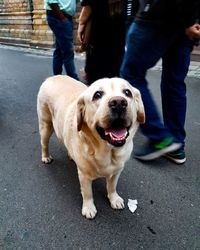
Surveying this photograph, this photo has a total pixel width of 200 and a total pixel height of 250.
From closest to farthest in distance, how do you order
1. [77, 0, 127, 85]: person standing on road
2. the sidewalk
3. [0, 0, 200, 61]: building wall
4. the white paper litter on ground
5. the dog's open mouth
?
the dog's open mouth
the white paper litter on ground
[77, 0, 127, 85]: person standing on road
the sidewalk
[0, 0, 200, 61]: building wall

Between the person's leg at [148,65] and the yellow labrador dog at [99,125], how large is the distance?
46cm

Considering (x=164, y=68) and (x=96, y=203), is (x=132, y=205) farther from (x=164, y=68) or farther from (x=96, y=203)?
(x=164, y=68)

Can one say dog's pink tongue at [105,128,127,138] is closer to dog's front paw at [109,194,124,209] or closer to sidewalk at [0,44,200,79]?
dog's front paw at [109,194,124,209]

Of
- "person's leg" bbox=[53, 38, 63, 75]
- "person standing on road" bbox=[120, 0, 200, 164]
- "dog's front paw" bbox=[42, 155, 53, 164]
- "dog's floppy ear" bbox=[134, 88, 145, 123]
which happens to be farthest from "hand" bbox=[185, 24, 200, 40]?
"person's leg" bbox=[53, 38, 63, 75]

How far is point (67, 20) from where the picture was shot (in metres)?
4.19

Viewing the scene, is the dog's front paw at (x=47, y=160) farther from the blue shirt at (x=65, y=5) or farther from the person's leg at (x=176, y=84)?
the blue shirt at (x=65, y=5)

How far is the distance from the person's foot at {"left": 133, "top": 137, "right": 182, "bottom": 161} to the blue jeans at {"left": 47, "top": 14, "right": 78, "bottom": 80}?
97.1 inches

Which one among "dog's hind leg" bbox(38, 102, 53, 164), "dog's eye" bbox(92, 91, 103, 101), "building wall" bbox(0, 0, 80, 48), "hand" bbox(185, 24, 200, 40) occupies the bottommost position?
"building wall" bbox(0, 0, 80, 48)

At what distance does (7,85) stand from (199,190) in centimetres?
403

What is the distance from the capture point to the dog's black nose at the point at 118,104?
1491mm

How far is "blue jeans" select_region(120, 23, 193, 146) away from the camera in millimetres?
2043

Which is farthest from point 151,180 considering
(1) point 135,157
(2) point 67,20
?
(2) point 67,20

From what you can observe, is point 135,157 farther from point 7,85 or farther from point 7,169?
point 7,85

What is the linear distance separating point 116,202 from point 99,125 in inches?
27.6
